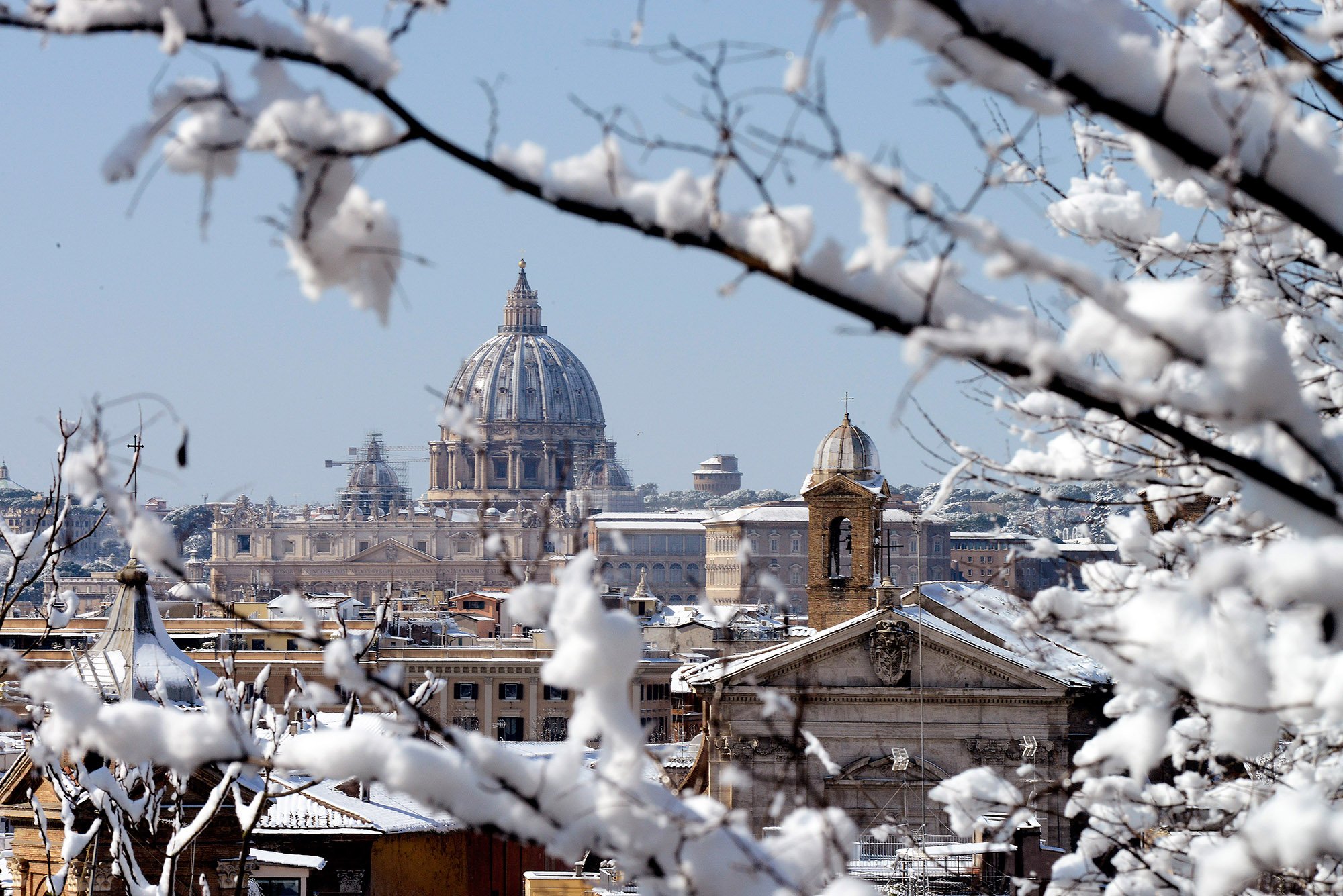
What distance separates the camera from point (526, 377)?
168500mm

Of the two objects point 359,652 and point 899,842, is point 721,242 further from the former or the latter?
point 899,842

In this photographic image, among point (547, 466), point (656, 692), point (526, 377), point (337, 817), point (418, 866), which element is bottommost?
point (656, 692)

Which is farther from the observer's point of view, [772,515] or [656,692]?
[772,515]

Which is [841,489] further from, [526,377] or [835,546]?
[526,377]

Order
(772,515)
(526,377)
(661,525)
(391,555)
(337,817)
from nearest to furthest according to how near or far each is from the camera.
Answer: (337,817)
(772,515)
(391,555)
(661,525)
(526,377)

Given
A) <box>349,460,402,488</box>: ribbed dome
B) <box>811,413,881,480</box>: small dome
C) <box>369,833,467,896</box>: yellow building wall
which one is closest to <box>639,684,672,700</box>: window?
<box>811,413,881,480</box>: small dome

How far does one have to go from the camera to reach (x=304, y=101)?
2514mm

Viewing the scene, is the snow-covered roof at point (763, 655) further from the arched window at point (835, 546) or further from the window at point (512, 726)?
the window at point (512, 726)

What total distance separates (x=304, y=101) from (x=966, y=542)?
13120 centimetres

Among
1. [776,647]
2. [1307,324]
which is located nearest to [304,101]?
[1307,324]

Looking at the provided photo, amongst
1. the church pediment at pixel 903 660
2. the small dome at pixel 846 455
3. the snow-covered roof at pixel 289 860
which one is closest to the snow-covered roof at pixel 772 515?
the small dome at pixel 846 455

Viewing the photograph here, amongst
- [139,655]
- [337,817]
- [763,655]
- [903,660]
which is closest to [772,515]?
[903,660]

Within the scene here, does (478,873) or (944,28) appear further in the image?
(478,873)

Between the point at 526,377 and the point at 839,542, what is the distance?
14080 cm
